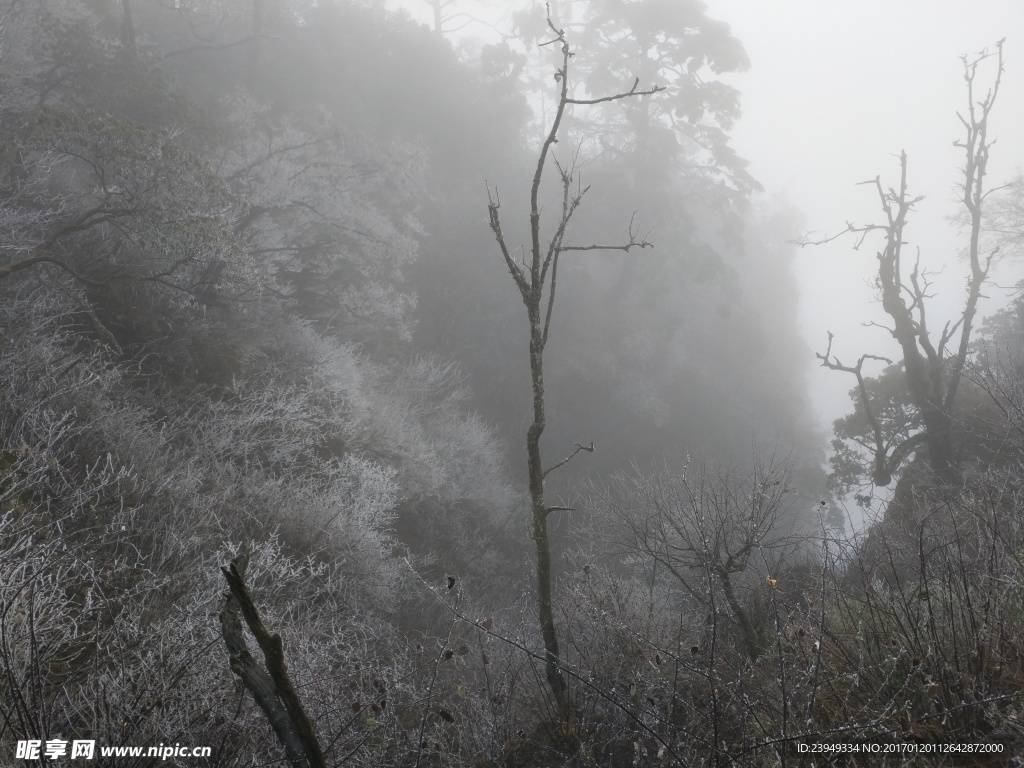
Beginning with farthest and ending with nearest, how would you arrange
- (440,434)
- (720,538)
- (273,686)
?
1. (440,434)
2. (720,538)
3. (273,686)

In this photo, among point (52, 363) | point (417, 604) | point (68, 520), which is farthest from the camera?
point (417, 604)

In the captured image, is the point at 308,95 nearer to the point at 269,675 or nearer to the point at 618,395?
the point at 618,395

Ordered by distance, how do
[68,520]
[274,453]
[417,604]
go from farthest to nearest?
[417,604], [274,453], [68,520]

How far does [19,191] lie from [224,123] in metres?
6.26

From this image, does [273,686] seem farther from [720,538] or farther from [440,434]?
[440,434]

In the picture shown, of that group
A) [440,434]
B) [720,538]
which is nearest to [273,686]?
[720,538]

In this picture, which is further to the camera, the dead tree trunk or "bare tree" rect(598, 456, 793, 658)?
"bare tree" rect(598, 456, 793, 658)

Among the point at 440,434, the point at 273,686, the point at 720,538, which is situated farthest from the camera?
Result: the point at 440,434

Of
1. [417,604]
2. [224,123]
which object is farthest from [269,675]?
[224,123]

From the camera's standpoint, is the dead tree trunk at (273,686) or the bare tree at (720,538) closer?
the dead tree trunk at (273,686)

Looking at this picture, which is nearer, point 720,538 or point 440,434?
point 720,538

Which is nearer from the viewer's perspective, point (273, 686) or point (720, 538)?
point (273, 686)

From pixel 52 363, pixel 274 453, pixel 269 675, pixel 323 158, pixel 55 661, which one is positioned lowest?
pixel 55 661

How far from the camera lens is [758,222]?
113 ft
